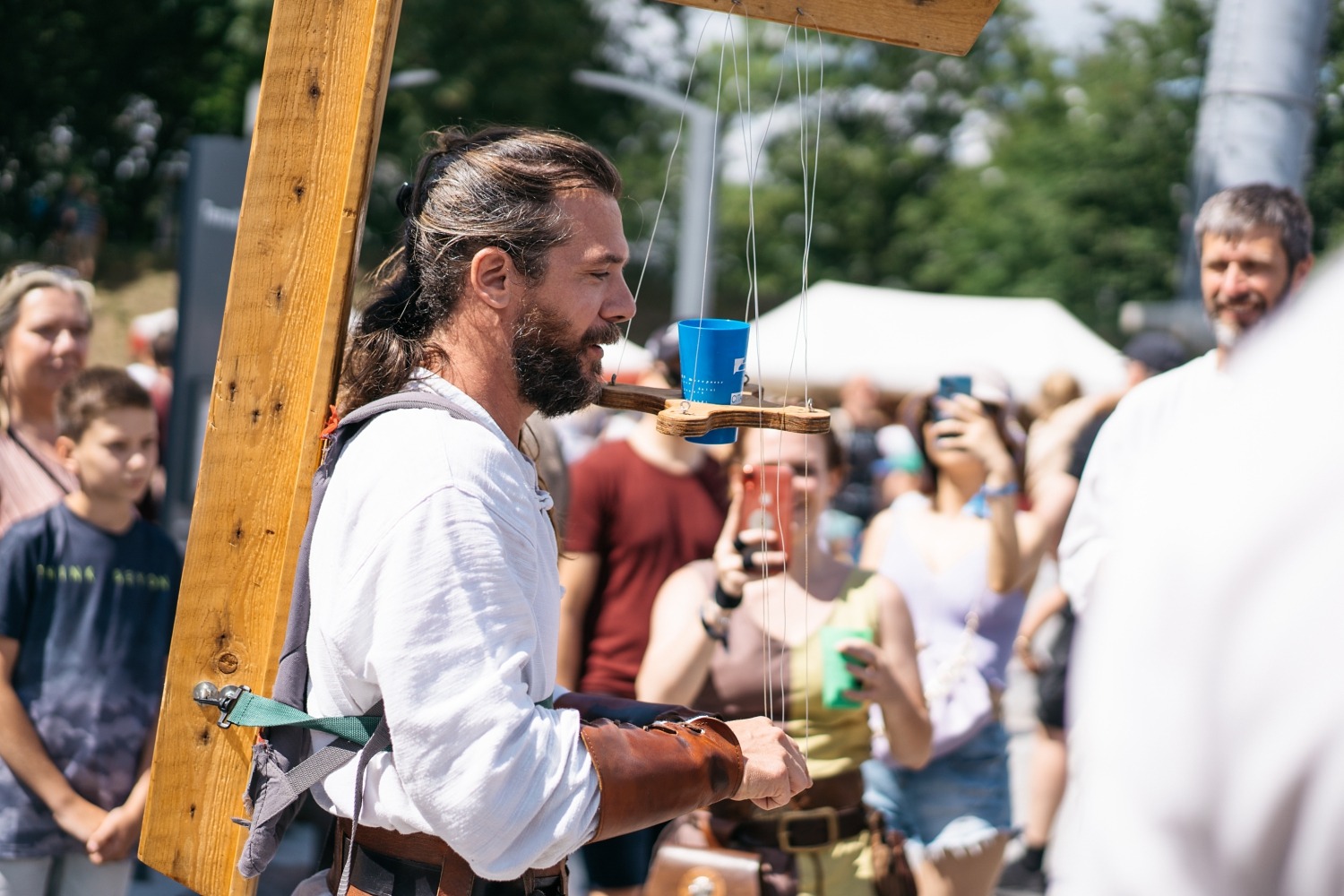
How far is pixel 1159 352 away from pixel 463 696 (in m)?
5.54

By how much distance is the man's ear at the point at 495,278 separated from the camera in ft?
6.33

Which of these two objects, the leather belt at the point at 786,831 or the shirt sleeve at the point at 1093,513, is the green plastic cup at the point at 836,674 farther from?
the shirt sleeve at the point at 1093,513

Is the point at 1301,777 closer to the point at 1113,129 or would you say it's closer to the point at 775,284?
the point at 1113,129

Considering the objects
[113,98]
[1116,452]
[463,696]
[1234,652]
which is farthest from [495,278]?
[113,98]

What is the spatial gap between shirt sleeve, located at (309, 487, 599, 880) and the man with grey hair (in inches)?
69.2

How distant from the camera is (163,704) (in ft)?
6.74

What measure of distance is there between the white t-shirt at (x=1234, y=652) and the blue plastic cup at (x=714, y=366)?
1477 mm

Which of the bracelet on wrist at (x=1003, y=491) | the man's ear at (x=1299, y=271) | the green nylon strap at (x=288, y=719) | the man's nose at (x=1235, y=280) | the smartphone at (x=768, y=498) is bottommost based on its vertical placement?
the green nylon strap at (x=288, y=719)

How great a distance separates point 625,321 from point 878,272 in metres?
41.2

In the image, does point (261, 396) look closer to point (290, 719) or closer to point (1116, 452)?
point (290, 719)

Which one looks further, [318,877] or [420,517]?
[318,877]

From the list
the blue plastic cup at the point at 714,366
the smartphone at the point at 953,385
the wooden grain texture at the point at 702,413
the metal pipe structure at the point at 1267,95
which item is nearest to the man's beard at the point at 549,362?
the wooden grain texture at the point at 702,413

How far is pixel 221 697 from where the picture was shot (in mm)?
1958

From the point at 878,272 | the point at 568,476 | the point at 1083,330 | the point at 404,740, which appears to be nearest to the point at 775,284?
the point at 878,272
